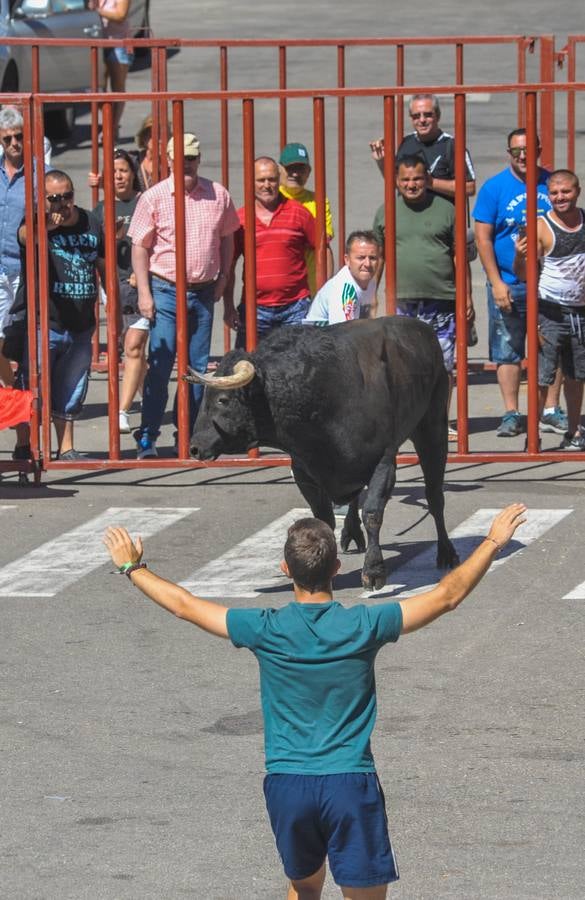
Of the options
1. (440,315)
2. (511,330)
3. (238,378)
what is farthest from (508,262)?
(238,378)

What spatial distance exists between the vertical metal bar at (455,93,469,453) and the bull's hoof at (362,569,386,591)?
8.74 feet

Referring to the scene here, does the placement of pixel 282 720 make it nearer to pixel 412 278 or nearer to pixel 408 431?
pixel 408 431

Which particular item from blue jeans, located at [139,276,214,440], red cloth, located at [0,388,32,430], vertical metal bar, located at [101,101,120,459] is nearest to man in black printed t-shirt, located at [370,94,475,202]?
blue jeans, located at [139,276,214,440]

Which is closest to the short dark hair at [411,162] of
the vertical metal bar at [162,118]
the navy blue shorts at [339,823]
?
the vertical metal bar at [162,118]

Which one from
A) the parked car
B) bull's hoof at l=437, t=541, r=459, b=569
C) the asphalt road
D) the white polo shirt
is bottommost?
the asphalt road

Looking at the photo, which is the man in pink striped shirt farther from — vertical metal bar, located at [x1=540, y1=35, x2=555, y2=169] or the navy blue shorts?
the navy blue shorts

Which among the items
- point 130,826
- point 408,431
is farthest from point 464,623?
point 130,826

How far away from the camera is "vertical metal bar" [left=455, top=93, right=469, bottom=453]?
12.0 metres

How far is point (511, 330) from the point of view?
1336 cm

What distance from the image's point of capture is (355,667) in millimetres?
5379

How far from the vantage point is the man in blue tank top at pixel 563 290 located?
1266 cm

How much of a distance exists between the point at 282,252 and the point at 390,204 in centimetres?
121

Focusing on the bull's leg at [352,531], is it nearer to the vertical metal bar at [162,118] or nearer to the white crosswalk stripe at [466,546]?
the white crosswalk stripe at [466,546]

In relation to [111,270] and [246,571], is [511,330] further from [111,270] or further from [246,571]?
[246,571]
